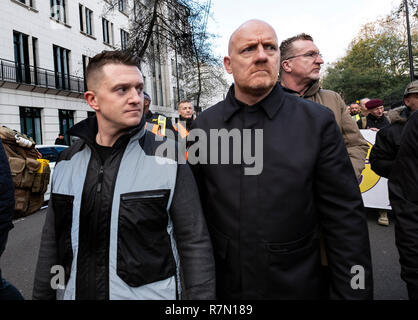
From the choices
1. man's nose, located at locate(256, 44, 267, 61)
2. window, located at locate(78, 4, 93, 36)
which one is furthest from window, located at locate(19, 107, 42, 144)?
man's nose, located at locate(256, 44, 267, 61)

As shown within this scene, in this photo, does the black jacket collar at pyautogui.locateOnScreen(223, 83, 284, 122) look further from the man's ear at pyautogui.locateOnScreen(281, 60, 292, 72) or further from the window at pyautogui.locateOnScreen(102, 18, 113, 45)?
the window at pyautogui.locateOnScreen(102, 18, 113, 45)

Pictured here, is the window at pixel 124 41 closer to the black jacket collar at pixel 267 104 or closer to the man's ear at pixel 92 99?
the man's ear at pixel 92 99

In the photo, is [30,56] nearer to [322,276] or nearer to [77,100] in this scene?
[77,100]

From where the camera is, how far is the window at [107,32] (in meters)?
28.1

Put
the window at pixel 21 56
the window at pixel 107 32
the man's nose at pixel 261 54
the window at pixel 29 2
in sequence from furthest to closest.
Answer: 1. the window at pixel 107 32
2. the window at pixel 29 2
3. the window at pixel 21 56
4. the man's nose at pixel 261 54

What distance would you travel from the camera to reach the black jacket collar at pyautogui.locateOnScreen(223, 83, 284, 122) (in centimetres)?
171

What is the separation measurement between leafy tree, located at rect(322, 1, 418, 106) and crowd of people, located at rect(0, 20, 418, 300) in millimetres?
33575

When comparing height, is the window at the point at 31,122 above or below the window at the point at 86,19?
below

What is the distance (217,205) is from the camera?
171 cm

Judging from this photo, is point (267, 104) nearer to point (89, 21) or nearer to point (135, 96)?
point (135, 96)

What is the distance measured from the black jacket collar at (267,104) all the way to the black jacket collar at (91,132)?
501mm

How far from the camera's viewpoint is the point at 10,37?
59.1 feet

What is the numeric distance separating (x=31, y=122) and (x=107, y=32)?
42.4ft

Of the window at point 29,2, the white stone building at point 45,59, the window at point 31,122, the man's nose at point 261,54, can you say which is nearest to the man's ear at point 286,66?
the man's nose at point 261,54
